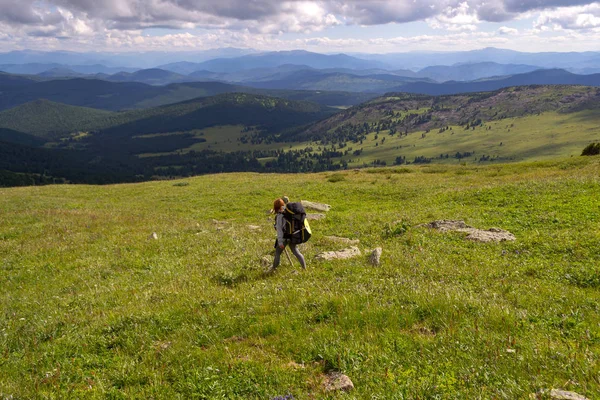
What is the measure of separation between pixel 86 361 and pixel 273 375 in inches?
170

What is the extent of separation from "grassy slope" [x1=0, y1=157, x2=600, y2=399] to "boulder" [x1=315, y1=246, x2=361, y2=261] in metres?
0.64

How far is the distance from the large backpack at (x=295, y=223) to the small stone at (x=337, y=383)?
20.3ft

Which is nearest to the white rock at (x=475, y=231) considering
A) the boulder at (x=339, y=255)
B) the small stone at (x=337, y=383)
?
the boulder at (x=339, y=255)

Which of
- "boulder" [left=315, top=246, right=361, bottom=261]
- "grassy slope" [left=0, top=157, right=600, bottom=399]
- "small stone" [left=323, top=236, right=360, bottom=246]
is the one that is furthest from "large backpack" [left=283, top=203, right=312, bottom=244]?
"small stone" [left=323, top=236, right=360, bottom=246]

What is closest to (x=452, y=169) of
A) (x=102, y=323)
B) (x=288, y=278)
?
(x=288, y=278)

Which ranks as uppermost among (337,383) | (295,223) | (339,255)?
(295,223)

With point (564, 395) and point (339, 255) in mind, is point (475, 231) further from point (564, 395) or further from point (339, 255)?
point (564, 395)

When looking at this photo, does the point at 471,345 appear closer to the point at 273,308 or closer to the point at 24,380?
the point at 273,308

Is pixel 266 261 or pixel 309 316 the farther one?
pixel 266 261

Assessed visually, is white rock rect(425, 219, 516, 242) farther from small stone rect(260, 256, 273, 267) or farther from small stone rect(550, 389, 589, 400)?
small stone rect(550, 389, 589, 400)

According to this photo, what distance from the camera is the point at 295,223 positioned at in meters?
12.4

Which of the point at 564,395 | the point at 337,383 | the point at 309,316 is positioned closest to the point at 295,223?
the point at 309,316

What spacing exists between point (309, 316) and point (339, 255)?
585cm

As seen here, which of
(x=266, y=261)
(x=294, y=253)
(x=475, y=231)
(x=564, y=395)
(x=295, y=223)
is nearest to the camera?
(x=564, y=395)
